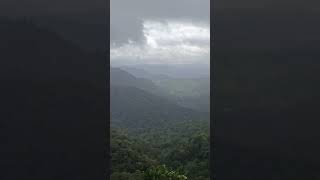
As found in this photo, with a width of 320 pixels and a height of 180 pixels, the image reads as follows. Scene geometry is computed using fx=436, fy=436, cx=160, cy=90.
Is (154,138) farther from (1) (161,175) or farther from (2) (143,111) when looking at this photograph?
(2) (143,111)

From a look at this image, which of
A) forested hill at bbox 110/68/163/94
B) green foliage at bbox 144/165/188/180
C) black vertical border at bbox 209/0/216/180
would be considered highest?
forested hill at bbox 110/68/163/94

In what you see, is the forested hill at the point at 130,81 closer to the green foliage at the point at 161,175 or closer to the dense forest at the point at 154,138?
the dense forest at the point at 154,138

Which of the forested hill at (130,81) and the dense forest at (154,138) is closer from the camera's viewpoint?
the dense forest at (154,138)

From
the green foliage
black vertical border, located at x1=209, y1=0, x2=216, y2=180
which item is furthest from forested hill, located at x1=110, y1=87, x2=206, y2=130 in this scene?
black vertical border, located at x1=209, y1=0, x2=216, y2=180

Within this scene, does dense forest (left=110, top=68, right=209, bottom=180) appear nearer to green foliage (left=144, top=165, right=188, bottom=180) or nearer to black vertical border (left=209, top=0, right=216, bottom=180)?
→ green foliage (left=144, top=165, right=188, bottom=180)

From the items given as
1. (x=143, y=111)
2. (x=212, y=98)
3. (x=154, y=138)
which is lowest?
(x=154, y=138)

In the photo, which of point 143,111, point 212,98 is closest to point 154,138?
point 143,111

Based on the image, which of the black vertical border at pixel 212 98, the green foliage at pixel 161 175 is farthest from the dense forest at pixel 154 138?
the black vertical border at pixel 212 98

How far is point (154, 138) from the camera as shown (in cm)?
2302

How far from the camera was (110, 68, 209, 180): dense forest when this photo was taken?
15.7 meters

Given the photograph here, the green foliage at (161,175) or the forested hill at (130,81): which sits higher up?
the forested hill at (130,81)

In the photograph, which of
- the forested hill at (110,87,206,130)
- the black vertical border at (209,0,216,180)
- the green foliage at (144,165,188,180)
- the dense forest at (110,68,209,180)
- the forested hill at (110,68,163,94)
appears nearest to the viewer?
the black vertical border at (209,0,216,180)

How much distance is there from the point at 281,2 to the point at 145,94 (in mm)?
37538

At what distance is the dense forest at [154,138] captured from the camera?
618 inches
